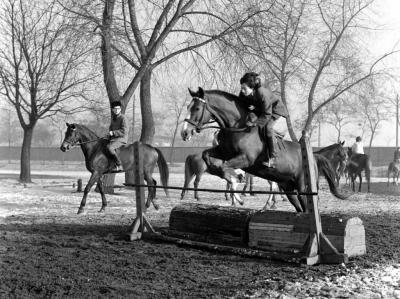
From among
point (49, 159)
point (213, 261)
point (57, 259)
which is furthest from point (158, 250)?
point (49, 159)

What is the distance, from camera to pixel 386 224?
1046 cm

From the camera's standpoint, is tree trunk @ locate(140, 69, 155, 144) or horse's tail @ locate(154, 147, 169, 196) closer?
horse's tail @ locate(154, 147, 169, 196)

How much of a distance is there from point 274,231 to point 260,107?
1.92 meters

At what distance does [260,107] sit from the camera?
7.71m

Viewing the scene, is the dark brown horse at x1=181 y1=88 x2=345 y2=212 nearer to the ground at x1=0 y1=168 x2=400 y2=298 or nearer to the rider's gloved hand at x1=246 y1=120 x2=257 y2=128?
the rider's gloved hand at x1=246 y1=120 x2=257 y2=128

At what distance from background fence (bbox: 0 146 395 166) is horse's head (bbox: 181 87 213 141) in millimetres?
48344

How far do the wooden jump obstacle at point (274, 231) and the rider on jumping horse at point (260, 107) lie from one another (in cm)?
86

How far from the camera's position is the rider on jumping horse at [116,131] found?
12.6 meters

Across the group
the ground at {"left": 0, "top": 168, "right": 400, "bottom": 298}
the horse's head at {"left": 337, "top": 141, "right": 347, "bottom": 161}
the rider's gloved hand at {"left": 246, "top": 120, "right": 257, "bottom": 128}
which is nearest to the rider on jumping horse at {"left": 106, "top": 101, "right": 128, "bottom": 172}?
the ground at {"left": 0, "top": 168, "right": 400, "bottom": 298}

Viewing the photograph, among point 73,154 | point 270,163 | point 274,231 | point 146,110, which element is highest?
point 146,110

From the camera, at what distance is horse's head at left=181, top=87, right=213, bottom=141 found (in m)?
7.32

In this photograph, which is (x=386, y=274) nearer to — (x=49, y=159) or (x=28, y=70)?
(x=28, y=70)

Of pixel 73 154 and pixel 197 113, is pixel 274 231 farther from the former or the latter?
pixel 73 154

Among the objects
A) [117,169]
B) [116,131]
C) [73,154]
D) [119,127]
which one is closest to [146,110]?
[117,169]
